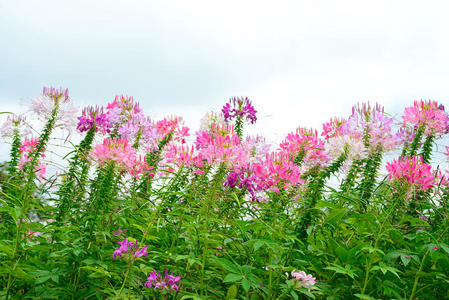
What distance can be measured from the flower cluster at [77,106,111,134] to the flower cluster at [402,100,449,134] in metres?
3.47

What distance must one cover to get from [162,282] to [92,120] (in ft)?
6.56

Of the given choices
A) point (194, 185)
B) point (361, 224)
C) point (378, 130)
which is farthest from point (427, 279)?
point (194, 185)

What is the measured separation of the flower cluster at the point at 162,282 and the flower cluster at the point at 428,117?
3479mm

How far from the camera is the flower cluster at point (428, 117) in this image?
4.65 m

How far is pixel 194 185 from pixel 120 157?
0.84 metres

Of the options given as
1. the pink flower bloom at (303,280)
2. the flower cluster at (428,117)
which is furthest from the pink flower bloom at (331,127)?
the pink flower bloom at (303,280)

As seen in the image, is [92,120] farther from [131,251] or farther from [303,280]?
[303,280]

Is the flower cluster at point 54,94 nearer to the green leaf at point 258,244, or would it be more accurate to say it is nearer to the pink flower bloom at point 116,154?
the pink flower bloom at point 116,154

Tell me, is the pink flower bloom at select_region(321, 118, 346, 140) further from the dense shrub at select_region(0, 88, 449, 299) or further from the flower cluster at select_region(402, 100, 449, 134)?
the flower cluster at select_region(402, 100, 449, 134)

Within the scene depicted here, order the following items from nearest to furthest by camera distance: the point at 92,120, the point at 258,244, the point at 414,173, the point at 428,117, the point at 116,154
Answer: the point at 258,244 → the point at 116,154 → the point at 414,173 → the point at 92,120 → the point at 428,117

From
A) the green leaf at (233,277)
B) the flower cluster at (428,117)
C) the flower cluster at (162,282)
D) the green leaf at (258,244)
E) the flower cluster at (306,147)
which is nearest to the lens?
the green leaf at (233,277)

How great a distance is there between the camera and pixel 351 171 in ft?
14.2

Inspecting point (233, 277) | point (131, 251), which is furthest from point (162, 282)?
point (233, 277)

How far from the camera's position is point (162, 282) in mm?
2717
